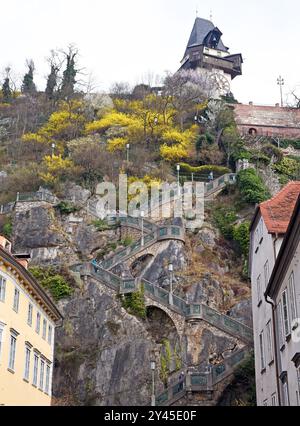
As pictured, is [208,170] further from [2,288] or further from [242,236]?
[2,288]

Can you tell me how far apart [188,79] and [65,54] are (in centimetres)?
1598

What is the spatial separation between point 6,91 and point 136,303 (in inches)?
1953

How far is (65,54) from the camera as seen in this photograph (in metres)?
78.9

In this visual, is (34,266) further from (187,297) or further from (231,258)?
(231,258)

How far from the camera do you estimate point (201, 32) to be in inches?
3644

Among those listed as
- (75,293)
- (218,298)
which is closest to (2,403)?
(75,293)

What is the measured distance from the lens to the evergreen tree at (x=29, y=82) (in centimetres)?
8056

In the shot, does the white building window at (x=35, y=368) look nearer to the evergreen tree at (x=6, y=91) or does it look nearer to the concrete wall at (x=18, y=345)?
the concrete wall at (x=18, y=345)

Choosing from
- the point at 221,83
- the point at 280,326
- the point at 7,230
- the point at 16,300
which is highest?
the point at 221,83

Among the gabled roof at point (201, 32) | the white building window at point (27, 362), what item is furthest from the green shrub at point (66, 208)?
the gabled roof at point (201, 32)

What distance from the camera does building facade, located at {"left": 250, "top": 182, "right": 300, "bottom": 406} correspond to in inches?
887

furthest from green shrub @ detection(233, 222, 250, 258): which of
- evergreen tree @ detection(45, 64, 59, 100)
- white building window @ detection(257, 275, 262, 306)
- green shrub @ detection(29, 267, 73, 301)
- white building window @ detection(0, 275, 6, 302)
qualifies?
evergreen tree @ detection(45, 64, 59, 100)

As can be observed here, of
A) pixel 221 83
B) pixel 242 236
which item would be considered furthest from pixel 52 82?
pixel 242 236

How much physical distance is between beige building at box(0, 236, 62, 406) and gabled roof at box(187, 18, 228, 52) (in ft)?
216
